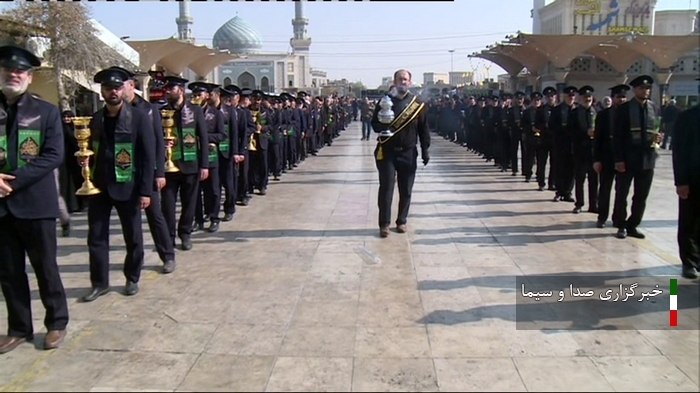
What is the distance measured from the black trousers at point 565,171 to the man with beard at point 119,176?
6875 millimetres

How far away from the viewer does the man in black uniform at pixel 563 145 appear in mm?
10344

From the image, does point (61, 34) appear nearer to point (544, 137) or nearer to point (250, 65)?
point (544, 137)

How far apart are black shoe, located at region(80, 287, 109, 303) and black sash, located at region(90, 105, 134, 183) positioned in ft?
3.20

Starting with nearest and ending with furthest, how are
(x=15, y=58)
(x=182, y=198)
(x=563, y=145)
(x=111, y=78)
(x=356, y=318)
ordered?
(x=15, y=58) → (x=356, y=318) → (x=111, y=78) → (x=182, y=198) → (x=563, y=145)

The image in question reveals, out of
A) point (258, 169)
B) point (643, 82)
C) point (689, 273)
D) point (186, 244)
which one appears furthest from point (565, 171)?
point (186, 244)

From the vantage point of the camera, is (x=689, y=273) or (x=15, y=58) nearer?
(x=15, y=58)

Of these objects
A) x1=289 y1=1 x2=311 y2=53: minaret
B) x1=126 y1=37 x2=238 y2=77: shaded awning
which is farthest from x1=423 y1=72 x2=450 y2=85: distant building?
x1=126 y1=37 x2=238 y2=77: shaded awning

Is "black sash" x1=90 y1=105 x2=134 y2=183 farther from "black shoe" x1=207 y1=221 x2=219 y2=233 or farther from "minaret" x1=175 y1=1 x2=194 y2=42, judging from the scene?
"minaret" x1=175 y1=1 x2=194 y2=42

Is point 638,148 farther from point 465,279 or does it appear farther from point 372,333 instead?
point 372,333

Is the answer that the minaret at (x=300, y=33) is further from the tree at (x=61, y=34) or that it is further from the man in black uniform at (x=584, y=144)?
the man in black uniform at (x=584, y=144)

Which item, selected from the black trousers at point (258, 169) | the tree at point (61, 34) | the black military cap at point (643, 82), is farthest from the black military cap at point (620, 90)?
the tree at point (61, 34)

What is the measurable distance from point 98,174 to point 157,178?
55cm

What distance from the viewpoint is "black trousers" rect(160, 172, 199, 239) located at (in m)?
7.08

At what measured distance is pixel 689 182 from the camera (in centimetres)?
608
